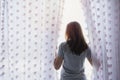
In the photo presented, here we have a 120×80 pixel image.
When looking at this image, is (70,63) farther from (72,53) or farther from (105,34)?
(105,34)

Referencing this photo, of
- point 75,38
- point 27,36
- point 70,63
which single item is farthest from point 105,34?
point 27,36

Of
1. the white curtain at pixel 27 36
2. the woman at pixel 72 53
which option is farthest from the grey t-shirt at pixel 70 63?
the white curtain at pixel 27 36

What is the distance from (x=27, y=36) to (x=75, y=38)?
1.38 feet

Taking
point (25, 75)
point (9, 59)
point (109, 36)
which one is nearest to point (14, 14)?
point (9, 59)

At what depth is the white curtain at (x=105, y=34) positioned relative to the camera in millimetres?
2508

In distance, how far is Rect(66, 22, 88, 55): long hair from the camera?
7.73 ft

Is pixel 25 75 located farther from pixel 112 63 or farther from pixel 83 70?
pixel 112 63

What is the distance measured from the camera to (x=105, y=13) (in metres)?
2.55

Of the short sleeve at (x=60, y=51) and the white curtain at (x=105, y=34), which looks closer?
the short sleeve at (x=60, y=51)

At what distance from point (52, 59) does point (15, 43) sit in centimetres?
36

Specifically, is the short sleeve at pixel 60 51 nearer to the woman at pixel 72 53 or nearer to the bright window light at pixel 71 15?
the woman at pixel 72 53

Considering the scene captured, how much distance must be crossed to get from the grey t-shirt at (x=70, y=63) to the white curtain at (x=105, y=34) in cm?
20

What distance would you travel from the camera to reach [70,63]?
2.38 metres

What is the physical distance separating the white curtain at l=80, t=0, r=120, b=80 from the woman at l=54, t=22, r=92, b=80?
0.54ft
